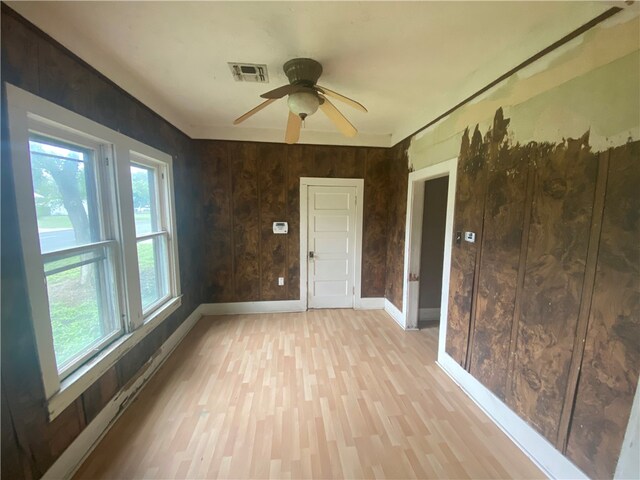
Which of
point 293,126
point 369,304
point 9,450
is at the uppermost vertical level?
point 293,126

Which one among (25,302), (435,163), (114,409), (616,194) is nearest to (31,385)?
(25,302)

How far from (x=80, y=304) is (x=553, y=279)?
2.86 metres

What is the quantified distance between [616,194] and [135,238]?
2.98 meters

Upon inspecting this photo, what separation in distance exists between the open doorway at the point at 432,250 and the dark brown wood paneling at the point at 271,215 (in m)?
1.91

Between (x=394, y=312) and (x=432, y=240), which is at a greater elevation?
(x=432, y=240)

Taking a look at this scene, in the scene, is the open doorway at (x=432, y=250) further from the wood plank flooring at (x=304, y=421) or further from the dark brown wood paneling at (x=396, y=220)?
the wood plank flooring at (x=304, y=421)

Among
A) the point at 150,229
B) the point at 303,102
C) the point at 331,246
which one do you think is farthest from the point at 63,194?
the point at 331,246

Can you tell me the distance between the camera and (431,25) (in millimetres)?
1398

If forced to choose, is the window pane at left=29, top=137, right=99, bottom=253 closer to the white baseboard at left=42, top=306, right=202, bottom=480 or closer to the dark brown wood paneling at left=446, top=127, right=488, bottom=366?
the white baseboard at left=42, top=306, right=202, bottom=480

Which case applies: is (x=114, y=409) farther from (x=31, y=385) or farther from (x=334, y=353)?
(x=334, y=353)

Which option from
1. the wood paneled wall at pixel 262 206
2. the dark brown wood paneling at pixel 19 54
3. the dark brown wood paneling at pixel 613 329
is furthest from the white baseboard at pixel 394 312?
the dark brown wood paneling at pixel 19 54

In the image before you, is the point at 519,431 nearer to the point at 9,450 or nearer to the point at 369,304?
the point at 369,304

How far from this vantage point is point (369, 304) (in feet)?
12.7

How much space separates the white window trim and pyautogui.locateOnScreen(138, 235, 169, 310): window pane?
287 mm
